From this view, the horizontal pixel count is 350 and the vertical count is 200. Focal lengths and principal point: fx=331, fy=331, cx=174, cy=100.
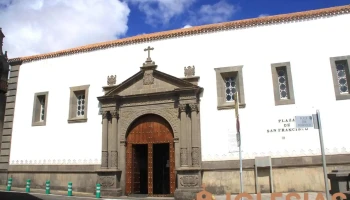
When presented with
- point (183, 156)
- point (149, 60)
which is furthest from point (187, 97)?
point (149, 60)

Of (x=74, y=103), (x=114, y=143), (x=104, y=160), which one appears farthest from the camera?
(x=74, y=103)

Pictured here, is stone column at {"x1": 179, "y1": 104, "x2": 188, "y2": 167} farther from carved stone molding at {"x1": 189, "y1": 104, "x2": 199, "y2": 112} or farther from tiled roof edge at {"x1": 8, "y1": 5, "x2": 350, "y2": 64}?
tiled roof edge at {"x1": 8, "y1": 5, "x2": 350, "y2": 64}

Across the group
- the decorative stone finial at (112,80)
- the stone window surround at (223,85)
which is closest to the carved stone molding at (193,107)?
the stone window surround at (223,85)

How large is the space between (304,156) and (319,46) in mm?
4334

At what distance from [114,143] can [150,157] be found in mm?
1721

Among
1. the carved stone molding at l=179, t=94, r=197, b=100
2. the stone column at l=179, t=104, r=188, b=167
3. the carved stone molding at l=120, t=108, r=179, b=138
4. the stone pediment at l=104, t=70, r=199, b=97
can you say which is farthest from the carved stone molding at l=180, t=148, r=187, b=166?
the stone pediment at l=104, t=70, r=199, b=97

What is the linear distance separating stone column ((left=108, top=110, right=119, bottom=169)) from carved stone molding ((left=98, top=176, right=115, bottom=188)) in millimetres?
506

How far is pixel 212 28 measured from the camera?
14367 mm

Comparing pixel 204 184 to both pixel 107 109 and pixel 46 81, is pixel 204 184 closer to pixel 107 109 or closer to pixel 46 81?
pixel 107 109

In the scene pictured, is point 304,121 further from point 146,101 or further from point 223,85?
point 146,101

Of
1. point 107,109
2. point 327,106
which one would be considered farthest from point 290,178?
point 107,109

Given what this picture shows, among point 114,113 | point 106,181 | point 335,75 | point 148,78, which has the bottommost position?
point 106,181

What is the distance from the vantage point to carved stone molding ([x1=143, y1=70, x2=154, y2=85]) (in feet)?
48.1

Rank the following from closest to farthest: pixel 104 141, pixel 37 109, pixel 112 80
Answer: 1. pixel 104 141
2. pixel 112 80
3. pixel 37 109
